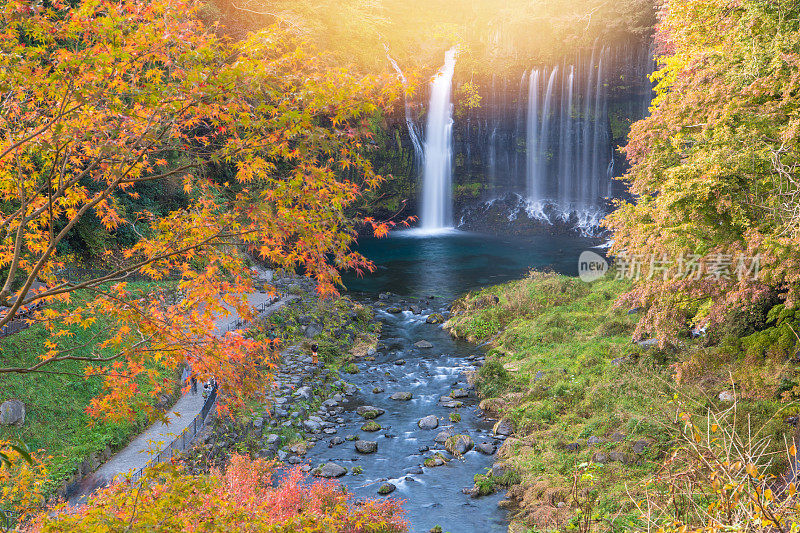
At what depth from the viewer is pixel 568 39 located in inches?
1610

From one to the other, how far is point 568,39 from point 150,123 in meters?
41.5

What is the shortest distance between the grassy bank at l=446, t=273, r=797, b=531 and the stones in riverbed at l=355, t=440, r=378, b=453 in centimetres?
288

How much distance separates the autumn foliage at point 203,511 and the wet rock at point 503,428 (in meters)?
4.80

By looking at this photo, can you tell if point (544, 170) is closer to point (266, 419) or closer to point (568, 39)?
point (568, 39)

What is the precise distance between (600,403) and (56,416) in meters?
12.4

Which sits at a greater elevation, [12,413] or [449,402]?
[12,413]

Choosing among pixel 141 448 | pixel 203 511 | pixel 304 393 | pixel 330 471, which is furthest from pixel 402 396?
pixel 203 511

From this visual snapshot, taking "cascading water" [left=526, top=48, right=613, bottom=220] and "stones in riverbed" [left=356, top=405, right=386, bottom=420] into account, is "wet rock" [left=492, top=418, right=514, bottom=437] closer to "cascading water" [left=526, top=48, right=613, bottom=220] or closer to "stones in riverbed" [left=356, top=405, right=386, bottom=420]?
"stones in riverbed" [left=356, top=405, right=386, bottom=420]

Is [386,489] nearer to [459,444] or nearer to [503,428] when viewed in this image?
[459,444]

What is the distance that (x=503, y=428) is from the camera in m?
13.5

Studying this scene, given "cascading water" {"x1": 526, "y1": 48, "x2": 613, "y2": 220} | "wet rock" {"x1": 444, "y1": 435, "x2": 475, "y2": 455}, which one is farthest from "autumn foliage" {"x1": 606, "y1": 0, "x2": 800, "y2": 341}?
"cascading water" {"x1": 526, "y1": 48, "x2": 613, "y2": 220}

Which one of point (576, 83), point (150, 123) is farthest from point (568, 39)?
point (150, 123)

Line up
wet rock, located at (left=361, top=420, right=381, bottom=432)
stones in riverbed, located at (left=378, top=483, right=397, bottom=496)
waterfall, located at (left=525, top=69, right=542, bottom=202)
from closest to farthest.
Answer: stones in riverbed, located at (left=378, top=483, right=397, bottom=496) < wet rock, located at (left=361, top=420, right=381, bottom=432) < waterfall, located at (left=525, top=69, right=542, bottom=202)

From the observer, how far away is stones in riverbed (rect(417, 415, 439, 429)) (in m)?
13.9
